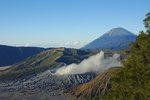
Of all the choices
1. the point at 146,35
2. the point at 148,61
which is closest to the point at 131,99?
the point at 148,61

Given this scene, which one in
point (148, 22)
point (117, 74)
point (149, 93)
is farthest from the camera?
point (117, 74)

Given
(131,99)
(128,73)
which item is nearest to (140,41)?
(128,73)

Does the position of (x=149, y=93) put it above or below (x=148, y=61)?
below

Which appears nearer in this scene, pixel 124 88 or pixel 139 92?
pixel 139 92

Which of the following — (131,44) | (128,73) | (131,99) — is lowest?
(131,99)

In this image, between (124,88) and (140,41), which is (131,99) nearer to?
(124,88)

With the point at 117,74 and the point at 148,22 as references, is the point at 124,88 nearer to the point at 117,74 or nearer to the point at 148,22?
the point at 117,74

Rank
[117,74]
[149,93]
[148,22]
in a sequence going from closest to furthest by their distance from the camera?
[149,93]
[148,22]
[117,74]
